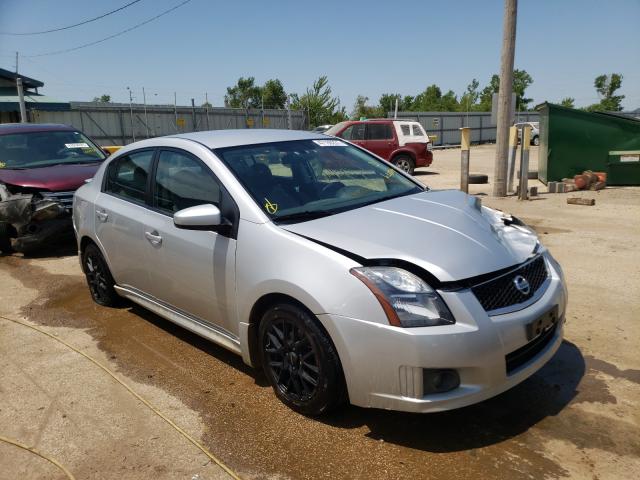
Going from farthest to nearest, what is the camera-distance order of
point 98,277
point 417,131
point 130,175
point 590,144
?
1. point 417,131
2. point 590,144
3. point 98,277
4. point 130,175

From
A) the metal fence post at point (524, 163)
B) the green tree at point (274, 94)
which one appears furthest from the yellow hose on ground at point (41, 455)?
the green tree at point (274, 94)

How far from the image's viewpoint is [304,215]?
3.25 metres

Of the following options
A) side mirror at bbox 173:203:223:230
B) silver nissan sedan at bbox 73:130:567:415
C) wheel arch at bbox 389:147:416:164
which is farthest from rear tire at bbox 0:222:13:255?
wheel arch at bbox 389:147:416:164

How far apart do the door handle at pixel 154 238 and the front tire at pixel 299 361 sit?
1.20m

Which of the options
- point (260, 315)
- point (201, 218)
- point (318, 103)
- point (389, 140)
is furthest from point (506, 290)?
point (318, 103)

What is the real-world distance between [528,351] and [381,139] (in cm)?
1428

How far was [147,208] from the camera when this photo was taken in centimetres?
405

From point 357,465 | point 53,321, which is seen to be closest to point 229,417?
point 357,465

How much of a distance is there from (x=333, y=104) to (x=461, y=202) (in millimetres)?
44819

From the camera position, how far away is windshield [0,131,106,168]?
25.7 feet

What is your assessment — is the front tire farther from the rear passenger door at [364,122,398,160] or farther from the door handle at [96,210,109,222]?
the rear passenger door at [364,122,398,160]

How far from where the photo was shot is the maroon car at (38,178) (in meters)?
6.86

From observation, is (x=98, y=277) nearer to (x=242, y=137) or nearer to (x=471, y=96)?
(x=242, y=137)

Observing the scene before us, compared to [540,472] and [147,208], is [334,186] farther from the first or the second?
[540,472]
